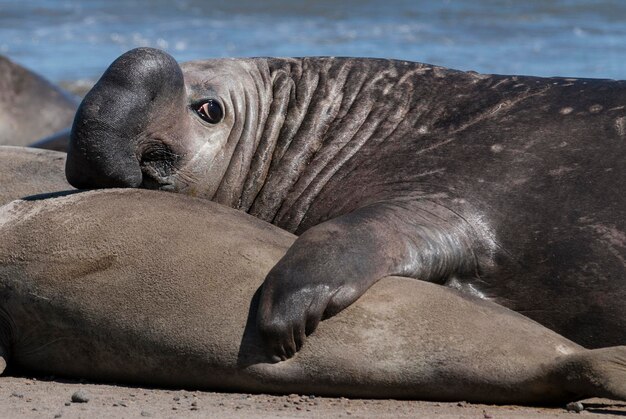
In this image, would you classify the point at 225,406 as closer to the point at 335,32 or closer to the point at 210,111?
the point at 210,111

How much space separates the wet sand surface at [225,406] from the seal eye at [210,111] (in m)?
1.81

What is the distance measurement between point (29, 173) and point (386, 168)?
2.03 metres

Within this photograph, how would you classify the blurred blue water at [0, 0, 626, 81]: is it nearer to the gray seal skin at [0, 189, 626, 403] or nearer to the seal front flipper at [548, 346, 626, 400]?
the gray seal skin at [0, 189, 626, 403]

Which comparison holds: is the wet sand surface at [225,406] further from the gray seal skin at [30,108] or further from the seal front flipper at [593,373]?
the gray seal skin at [30,108]

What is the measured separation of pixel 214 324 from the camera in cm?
526

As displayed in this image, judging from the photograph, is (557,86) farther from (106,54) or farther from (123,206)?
(106,54)

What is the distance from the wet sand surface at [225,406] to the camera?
15.9ft

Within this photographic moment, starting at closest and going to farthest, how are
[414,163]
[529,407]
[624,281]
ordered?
[529,407], [624,281], [414,163]

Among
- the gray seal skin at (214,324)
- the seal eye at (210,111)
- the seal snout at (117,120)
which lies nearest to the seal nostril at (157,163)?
the seal snout at (117,120)

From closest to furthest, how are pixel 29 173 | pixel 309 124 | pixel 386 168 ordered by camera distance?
pixel 386 168 → pixel 309 124 → pixel 29 173

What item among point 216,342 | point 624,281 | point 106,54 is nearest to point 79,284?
point 216,342

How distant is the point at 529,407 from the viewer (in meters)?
5.09

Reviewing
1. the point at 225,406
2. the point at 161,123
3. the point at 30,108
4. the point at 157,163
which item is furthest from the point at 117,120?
the point at 30,108

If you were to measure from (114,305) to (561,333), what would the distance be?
196 cm
